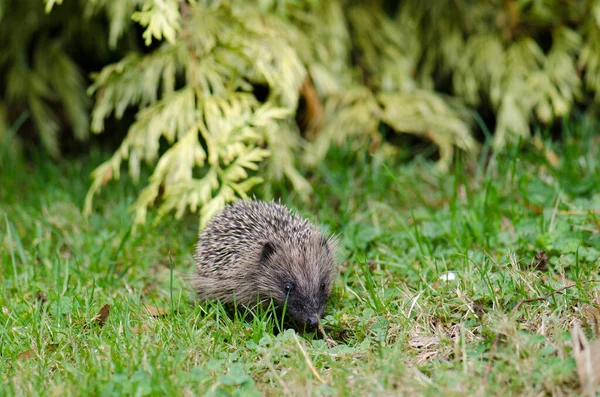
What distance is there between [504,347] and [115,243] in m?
3.07

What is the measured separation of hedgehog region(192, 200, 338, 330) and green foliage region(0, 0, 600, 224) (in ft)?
1.57

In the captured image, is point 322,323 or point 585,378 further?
point 322,323

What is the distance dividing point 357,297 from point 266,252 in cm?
62

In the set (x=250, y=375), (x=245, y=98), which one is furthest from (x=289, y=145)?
(x=250, y=375)

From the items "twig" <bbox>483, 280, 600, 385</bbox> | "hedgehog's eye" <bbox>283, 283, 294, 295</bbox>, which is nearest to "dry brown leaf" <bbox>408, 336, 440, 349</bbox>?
"twig" <bbox>483, 280, 600, 385</bbox>

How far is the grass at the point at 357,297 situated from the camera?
2.99 m

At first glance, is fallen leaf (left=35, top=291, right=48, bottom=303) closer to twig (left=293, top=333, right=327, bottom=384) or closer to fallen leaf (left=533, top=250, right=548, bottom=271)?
twig (left=293, top=333, right=327, bottom=384)

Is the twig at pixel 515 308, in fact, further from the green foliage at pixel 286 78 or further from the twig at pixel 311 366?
the green foliage at pixel 286 78

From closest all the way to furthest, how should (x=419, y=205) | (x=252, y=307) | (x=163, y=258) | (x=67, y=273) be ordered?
(x=252, y=307) → (x=67, y=273) → (x=163, y=258) → (x=419, y=205)

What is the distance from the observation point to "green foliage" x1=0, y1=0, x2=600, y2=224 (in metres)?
5.03

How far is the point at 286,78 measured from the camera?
515 cm

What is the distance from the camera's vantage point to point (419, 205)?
545cm

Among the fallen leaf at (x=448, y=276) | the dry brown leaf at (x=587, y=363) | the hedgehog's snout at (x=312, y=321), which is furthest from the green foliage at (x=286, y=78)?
the dry brown leaf at (x=587, y=363)

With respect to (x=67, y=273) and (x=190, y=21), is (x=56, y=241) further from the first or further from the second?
(x=190, y=21)
